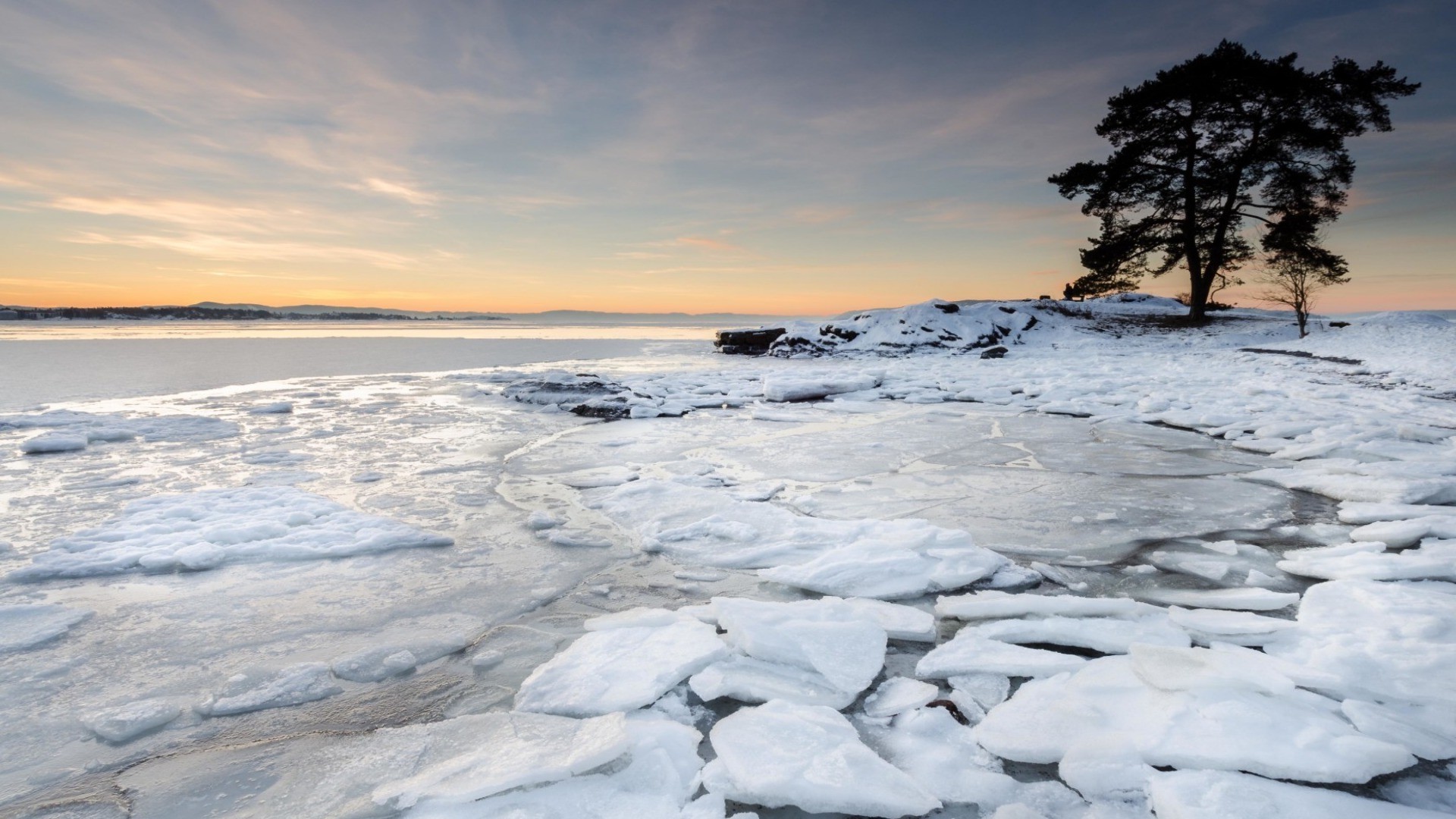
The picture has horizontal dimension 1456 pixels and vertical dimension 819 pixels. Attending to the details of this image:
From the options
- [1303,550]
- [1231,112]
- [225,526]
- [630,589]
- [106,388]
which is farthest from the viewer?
[1231,112]

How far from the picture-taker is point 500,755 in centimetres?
126

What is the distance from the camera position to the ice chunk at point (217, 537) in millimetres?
2275

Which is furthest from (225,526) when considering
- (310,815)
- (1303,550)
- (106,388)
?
(106,388)

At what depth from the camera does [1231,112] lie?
13867mm

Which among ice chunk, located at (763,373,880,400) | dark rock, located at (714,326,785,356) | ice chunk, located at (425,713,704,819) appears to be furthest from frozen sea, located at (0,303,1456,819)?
dark rock, located at (714,326,785,356)

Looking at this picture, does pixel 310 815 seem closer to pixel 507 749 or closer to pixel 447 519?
pixel 507 749

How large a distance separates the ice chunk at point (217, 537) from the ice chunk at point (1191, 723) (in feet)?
6.88

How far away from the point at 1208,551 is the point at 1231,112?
1613 centimetres

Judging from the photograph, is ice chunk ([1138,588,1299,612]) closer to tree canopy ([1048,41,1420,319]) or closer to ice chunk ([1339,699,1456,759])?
ice chunk ([1339,699,1456,759])

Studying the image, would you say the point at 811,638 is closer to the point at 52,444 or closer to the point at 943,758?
the point at 943,758

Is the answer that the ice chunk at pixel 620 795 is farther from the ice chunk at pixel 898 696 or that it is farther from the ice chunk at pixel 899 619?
the ice chunk at pixel 899 619

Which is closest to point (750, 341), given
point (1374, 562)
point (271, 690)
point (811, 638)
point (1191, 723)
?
point (1374, 562)

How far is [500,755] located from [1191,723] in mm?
1370

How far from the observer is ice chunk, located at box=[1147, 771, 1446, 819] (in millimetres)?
1076
